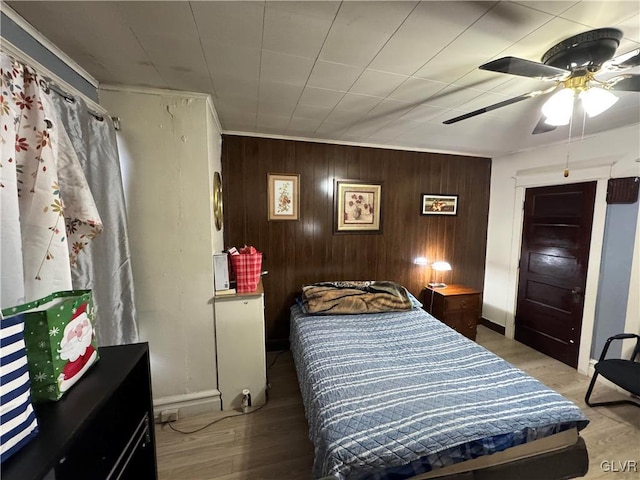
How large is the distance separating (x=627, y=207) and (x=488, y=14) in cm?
255

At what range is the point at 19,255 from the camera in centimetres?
82

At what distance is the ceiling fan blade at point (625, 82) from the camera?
1215 mm

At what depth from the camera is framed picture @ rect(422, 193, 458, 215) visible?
3395mm

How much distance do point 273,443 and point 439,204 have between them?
3.12 meters

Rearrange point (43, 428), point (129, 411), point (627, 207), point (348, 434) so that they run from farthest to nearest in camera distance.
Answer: point (627, 207) < point (348, 434) < point (129, 411) < point (43, 428)

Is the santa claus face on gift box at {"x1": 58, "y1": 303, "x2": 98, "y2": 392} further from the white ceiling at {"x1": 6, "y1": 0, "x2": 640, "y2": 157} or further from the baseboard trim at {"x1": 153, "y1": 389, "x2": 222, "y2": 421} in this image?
the baseboard trim at {"x1": 153, "y1": 389, "x2": 222, "y2": 421}

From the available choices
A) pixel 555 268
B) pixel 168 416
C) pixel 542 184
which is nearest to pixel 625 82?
pixel 542 184

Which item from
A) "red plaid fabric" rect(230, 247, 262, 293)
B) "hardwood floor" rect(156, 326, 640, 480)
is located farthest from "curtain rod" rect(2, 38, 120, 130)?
"hardwood floor" rect(156, 326, 640, 480)

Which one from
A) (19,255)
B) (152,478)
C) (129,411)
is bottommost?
(152,478)

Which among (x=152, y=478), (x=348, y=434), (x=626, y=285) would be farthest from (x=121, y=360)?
(x=626, y=285)

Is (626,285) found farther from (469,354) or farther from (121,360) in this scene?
(121,360)

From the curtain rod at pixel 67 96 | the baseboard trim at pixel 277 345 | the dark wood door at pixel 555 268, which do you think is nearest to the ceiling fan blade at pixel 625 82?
the dark wood door at pixel 555 268

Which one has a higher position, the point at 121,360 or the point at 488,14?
the point at 488,14

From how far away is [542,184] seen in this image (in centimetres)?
305
